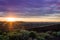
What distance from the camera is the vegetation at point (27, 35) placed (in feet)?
11.2

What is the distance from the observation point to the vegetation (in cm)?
341

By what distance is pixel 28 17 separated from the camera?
12.4 feet

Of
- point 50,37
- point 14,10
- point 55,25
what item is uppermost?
point 14,10

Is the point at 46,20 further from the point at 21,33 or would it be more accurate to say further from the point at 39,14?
the point at 21,33

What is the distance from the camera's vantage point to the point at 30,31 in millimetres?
3514

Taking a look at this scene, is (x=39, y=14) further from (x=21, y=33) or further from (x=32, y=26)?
(x=21, y=33)

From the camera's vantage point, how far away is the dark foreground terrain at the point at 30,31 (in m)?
3.43

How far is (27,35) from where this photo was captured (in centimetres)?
345

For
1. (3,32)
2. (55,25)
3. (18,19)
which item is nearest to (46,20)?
(55,25)

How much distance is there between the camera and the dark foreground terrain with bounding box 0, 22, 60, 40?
343cm

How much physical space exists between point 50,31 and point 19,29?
1.93 ft

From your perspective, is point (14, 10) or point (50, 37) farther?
point (14, 10)

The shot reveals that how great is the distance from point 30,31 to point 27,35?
0.36 ft

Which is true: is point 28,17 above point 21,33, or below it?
above
